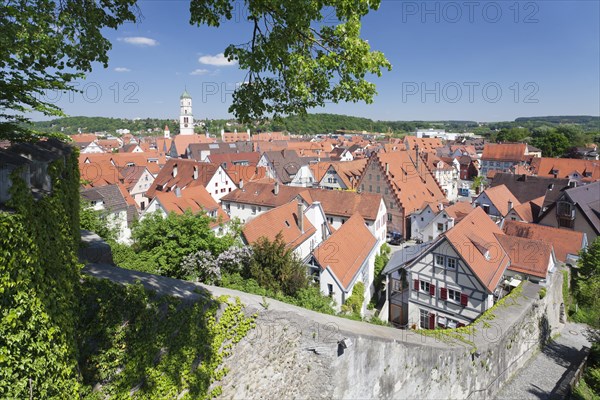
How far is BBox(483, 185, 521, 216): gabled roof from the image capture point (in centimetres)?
3784

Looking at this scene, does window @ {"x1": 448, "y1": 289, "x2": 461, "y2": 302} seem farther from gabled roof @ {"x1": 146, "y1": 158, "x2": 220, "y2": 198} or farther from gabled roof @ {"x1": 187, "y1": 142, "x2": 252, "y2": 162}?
gabled roof @ {"x1": 187, "y1": 142, "x2": 252, "y2": 162}

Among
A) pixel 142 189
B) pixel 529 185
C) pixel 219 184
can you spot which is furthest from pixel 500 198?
pixel 142 189

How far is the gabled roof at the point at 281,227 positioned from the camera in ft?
78.9

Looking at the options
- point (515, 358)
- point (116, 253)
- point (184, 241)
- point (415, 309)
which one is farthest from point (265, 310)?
point (415, 309)

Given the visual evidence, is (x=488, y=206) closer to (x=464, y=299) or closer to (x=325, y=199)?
(x=325, y=199)

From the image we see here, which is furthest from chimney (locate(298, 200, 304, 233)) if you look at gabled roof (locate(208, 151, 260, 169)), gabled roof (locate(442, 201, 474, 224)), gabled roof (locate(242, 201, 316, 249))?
gabled roof (locate(208, 151, 260, 169))

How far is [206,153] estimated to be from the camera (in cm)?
7650

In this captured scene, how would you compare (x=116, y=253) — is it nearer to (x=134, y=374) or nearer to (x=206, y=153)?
(x=134, y=374)

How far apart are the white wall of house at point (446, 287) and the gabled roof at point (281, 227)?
25.2ft

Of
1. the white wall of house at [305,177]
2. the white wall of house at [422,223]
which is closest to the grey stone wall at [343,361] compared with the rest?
the white wall of house at [422,223]

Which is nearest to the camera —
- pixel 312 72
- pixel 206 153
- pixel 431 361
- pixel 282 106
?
pixel 312 72

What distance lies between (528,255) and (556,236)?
24.6 ft

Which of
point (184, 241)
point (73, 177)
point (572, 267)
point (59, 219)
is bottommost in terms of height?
point (572, 267)

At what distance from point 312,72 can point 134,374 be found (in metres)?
5.36
